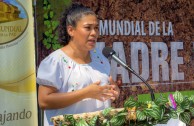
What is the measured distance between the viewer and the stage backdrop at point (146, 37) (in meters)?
3.34

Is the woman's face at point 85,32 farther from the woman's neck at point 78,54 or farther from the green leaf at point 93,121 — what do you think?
the green leaf at point 93,121

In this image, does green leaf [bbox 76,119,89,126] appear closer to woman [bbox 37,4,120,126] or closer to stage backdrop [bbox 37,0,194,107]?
woman [bbox 37,4,120,126]

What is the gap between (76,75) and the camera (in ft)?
9.04

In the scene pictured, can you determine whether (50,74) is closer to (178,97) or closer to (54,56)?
(54,56)

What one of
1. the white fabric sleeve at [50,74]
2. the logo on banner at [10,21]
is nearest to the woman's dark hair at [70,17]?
the white fabric sleeve at [50,74]

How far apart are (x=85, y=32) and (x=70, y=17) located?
0.23m

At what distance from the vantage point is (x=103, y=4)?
11.2ft

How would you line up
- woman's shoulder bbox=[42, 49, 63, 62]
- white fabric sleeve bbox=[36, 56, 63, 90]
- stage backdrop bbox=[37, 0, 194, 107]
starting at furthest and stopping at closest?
stage backdrop bbox=[37, 0, 194, 107] < woman's shoulder bbox=[42, 49, 63, 62] < white fabric sleeve bbox=[36, 56, 63, 90]

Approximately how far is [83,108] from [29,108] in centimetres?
40

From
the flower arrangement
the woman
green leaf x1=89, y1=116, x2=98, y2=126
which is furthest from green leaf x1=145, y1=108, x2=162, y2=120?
the woman

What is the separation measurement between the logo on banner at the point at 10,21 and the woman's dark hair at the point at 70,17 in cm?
37

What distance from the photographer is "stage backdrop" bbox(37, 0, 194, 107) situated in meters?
3.34

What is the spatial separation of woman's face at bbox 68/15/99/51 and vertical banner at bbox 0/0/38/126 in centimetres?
32

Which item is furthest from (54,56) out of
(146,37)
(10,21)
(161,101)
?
(161,101)
